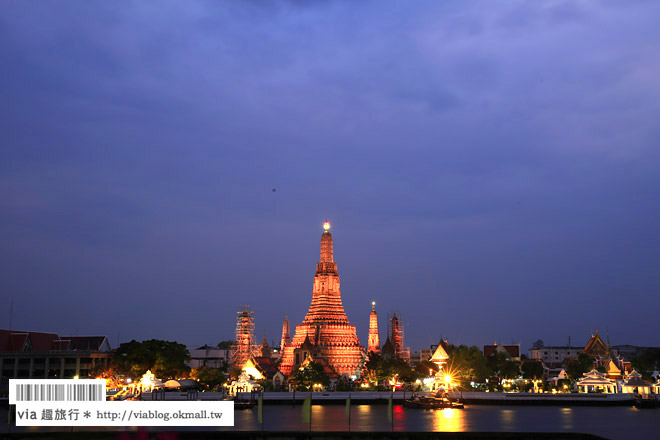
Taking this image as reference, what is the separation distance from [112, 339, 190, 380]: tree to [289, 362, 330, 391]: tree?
15.9m

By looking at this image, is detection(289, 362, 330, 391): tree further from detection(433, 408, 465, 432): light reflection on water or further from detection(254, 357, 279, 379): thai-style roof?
detection(254, 357, 279, 379): thai-style roof

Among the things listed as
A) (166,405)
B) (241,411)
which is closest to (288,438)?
(166,405)

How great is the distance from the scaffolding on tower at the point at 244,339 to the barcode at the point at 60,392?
67495 mm

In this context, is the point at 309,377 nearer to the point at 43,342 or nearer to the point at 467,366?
the point at 467,366

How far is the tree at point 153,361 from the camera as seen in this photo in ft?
290

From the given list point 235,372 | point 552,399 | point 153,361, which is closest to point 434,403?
point 552,399

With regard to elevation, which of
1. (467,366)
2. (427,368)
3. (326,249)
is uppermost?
(326,249)

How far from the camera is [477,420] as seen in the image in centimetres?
5766

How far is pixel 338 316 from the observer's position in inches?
4702

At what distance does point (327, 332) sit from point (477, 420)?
195ft

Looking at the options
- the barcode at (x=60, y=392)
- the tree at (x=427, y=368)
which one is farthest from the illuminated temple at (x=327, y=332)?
the barcode at (x=60, y=392)

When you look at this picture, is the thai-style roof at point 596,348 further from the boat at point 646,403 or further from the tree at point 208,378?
the tree at point 208,378

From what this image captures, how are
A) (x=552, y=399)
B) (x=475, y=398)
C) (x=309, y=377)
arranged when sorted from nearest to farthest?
(x=552, y=399) → (x=475, y=398) → (x=309, y=377)

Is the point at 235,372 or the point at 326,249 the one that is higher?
the point at 326,249
